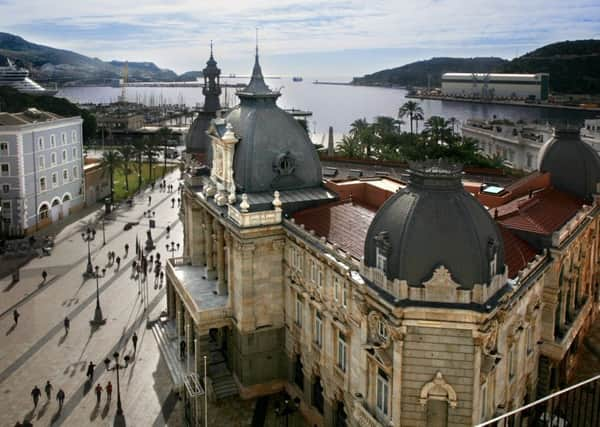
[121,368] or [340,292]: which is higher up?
[340,292]

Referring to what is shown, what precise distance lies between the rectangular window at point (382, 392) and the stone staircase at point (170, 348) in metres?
18.2

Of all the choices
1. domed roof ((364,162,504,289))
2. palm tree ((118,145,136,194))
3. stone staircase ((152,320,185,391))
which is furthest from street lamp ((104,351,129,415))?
palm tree ((118,145,136,194))

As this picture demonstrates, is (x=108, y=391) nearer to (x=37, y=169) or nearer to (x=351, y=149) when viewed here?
(x=37, y=169)

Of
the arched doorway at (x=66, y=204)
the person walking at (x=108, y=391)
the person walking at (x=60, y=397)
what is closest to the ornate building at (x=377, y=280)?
the person walking at (x=108, y=391)

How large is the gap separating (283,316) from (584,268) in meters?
21.8

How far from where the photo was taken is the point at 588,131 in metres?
95.2

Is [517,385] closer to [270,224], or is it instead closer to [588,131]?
[270,224]

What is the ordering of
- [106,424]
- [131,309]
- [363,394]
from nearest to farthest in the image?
[363,394] → [106,424] → [131,309]

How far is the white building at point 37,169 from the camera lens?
7931cm

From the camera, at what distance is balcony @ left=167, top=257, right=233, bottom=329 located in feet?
140

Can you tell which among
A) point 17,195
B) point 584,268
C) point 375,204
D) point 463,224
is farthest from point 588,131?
point 17,195

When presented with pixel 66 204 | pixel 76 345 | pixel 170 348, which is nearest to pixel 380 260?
pixel 170 348

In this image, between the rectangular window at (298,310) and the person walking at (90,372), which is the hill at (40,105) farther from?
the rectangular window at (298,310)

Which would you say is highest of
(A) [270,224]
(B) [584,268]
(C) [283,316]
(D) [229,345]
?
(A) [270,224]
